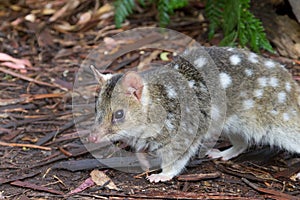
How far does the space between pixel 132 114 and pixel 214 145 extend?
1.10 metres

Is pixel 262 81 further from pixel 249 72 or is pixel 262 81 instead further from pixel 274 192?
pixel 274 192

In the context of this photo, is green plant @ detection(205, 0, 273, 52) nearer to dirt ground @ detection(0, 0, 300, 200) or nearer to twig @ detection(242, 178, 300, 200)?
dirt ground @ detection(0, 0, 300, 200)

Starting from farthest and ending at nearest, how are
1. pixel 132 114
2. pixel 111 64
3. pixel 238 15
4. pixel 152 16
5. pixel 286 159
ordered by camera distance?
pixel 152 16
pixel 111 64
pixel 238 15
pixel 286 159
pixel 132 114

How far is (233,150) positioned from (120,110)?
3.97 feet

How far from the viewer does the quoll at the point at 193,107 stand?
426cm

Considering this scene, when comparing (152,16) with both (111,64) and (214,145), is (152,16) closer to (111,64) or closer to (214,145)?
(111,64)

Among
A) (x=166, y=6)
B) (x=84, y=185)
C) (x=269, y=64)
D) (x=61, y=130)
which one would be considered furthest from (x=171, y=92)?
(x=166, y=6)

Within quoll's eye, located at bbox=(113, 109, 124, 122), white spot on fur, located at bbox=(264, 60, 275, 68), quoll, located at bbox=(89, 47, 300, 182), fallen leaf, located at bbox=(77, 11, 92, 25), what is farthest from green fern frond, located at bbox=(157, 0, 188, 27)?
quoll's eye, located at bbox=(113, 109, 124, 122)

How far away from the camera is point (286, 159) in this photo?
4781 mm

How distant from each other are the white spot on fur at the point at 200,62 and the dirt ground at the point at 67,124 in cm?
83

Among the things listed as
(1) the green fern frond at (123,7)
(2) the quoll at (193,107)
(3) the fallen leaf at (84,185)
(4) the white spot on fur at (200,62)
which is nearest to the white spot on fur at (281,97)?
(2) the quoll at (193,107)

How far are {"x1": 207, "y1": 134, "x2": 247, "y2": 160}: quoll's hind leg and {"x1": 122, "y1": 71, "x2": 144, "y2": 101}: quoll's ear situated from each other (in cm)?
99

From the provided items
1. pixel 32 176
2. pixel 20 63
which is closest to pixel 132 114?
pixel 32 176

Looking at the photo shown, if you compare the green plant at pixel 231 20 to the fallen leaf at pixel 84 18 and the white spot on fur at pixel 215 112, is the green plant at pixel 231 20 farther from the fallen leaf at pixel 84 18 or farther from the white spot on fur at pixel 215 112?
the white spot on fur at pixel 215 112
